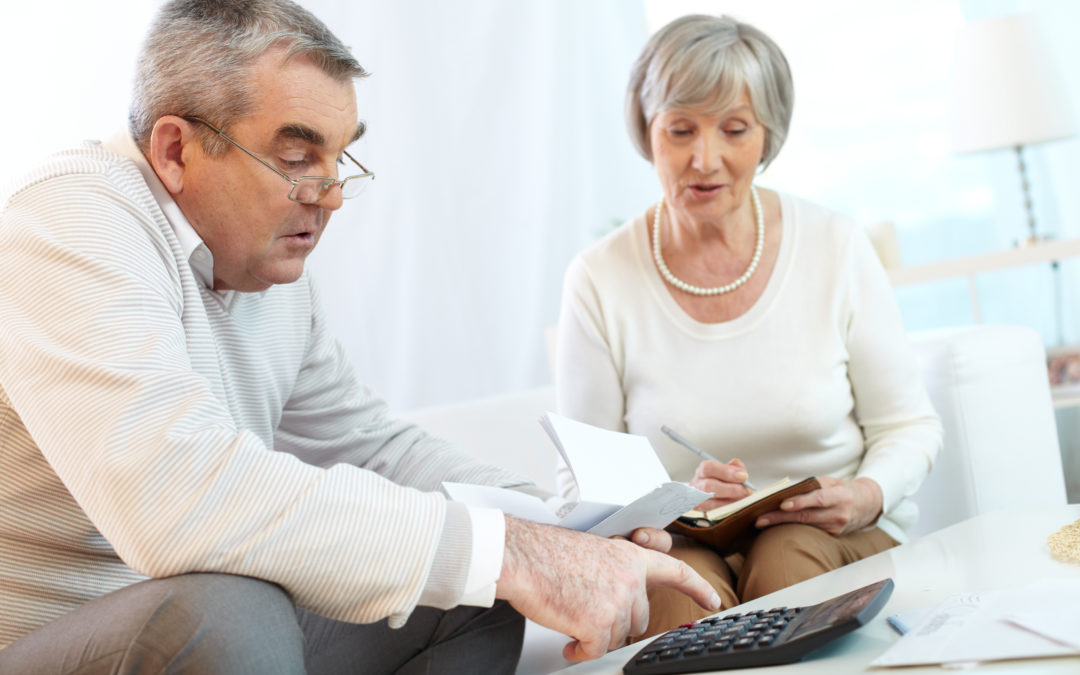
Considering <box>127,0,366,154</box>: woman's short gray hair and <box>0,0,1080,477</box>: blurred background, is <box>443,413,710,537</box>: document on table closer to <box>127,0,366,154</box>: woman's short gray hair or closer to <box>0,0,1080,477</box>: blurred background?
<box>127,0,366,154</box>: woman's short gray hair

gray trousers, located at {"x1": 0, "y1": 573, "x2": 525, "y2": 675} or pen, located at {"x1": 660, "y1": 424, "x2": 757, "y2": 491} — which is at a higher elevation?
gray trousers, located at {"x1": 0, "y1": 573, "x2": 525, "y2": 675}

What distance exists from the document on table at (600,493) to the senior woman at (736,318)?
0.54 metres

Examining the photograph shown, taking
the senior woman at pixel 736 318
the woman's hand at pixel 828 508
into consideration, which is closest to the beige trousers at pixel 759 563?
the woman's hand at pixel 828 508

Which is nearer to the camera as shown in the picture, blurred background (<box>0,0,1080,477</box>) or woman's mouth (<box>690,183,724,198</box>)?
woman's mouth (<box>690,183,724,198</box>)

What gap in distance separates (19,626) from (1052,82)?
116 inches

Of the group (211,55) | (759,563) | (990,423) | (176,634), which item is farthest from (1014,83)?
(176,634)

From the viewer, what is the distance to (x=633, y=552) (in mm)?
992

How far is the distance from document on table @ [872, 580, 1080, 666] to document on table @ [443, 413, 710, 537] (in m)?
0.28

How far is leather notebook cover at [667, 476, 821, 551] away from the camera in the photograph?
4.63 ft

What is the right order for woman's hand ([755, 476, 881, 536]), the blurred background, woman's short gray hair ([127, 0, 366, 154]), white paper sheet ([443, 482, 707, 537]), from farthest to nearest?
1. the blurred background
2. woman's hand ([755, 476, 881, 536])
3. woman's short gray hair ([127, 0, 366, 154])
4. white paper sheet ([443, 482, 707, 537])

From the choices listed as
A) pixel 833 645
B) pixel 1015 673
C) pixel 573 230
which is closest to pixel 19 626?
pixel 833 645

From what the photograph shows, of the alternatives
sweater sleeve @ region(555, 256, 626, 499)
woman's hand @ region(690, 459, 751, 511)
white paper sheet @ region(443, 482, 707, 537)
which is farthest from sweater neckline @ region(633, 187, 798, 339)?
white paper sheet @ region(443, 482, 707, 537)

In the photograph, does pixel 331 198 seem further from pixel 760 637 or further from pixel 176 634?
pixel 760 637

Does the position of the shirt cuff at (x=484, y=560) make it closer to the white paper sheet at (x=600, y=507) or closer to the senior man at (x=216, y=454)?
the senior man at (x=216, y=454)
